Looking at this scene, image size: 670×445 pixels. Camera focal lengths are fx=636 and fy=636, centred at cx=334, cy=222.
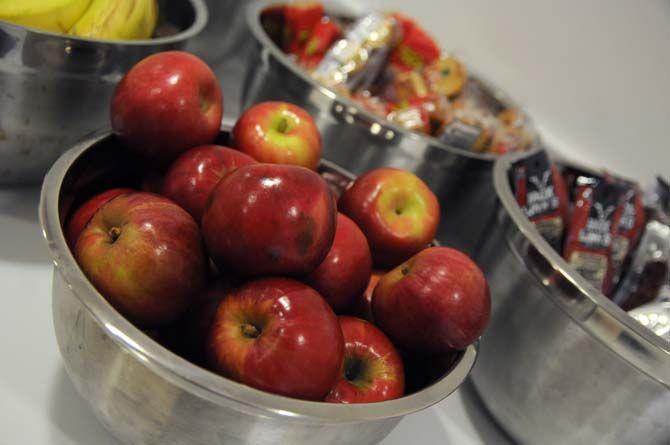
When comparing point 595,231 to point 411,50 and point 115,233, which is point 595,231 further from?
→ point 115,233

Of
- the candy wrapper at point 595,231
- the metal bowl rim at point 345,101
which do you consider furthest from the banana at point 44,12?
the candy wrapper at point 595,231

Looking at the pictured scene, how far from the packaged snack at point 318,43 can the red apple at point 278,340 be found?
0.64 m

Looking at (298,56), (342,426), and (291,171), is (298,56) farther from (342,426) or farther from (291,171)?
(342,426)

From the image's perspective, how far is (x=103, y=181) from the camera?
590 millimetres

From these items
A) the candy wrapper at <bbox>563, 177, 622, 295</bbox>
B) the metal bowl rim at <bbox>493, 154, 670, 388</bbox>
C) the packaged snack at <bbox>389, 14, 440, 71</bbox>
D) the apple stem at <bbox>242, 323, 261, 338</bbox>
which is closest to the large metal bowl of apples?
the apple stem at <bbox>242, 323, 261, 338</bbox>

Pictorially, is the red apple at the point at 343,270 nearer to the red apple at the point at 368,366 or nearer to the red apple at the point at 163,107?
the red apple at the point at 368,366

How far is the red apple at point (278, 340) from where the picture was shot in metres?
0.42

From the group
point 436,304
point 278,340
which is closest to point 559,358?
point 436,304

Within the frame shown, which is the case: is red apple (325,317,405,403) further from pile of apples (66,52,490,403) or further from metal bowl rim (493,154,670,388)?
metal bowl rim (493,154,670,388)

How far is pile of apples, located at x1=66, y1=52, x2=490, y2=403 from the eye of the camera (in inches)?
17.4

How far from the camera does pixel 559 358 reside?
61 centimetres

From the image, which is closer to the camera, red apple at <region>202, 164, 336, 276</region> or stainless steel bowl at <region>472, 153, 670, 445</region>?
red apple at <region>202, 164, 336, 276</region>

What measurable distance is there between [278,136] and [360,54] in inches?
17.1

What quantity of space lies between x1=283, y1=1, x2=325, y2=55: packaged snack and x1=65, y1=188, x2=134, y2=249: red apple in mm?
581
